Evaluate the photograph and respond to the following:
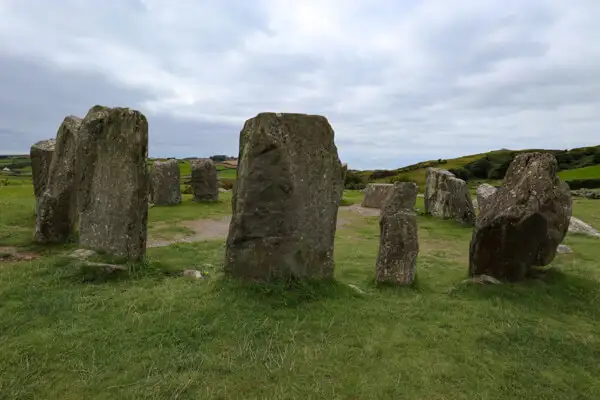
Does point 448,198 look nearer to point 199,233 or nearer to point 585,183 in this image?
point 199,233

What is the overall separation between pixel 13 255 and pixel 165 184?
14.3 m

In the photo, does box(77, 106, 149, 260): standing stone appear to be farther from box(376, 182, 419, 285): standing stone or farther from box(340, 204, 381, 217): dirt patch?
box(340, 204, 381, 217): dirt patch

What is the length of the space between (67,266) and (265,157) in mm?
4725

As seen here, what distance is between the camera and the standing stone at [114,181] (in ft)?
32.5

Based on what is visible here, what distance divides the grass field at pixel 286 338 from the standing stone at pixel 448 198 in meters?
12.1

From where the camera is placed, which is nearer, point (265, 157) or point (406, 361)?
point (406, 361)

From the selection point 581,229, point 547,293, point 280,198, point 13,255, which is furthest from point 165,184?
point 547,293

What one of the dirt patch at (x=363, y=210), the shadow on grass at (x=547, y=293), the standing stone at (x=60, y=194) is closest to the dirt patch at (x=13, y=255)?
the standing stone at (x=60, y=194)

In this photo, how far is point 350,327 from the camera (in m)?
7.06

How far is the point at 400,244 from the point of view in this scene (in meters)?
9.67

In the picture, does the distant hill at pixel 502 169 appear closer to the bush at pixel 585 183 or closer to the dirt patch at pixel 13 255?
the bush at pixel 585 183

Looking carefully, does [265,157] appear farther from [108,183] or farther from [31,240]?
[31,240]

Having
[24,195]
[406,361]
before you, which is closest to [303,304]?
[406,361]

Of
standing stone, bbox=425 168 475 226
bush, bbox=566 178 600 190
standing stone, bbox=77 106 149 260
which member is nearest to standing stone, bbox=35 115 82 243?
standing stone, bbox=77 106 149 260
